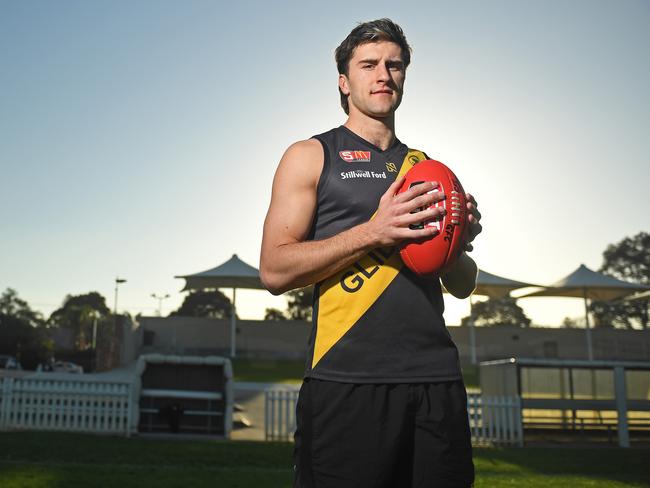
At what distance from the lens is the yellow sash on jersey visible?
223 centimetres

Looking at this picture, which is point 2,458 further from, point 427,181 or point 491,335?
point 491,335

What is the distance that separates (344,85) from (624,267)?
237ft

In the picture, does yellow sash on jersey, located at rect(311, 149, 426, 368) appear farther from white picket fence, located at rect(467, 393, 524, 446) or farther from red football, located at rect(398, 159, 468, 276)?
white picket fence, located at rect(467, 393, 524, 446)

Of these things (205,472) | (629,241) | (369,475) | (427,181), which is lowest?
(205,472)

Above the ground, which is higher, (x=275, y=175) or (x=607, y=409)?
(x=275, y=175)

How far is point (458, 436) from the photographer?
7.09 feet

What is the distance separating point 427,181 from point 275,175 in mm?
579

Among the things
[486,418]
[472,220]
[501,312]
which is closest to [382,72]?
[472,220]

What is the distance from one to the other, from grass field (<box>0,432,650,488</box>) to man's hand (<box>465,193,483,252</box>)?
5524 millimetres

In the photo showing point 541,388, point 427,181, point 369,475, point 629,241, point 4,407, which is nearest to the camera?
point 369,475

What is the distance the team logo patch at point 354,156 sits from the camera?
2.39 meters

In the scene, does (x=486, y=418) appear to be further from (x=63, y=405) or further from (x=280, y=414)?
(x=63, y=405)

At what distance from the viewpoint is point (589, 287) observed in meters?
24.6

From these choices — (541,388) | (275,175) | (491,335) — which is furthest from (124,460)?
(491,335)
